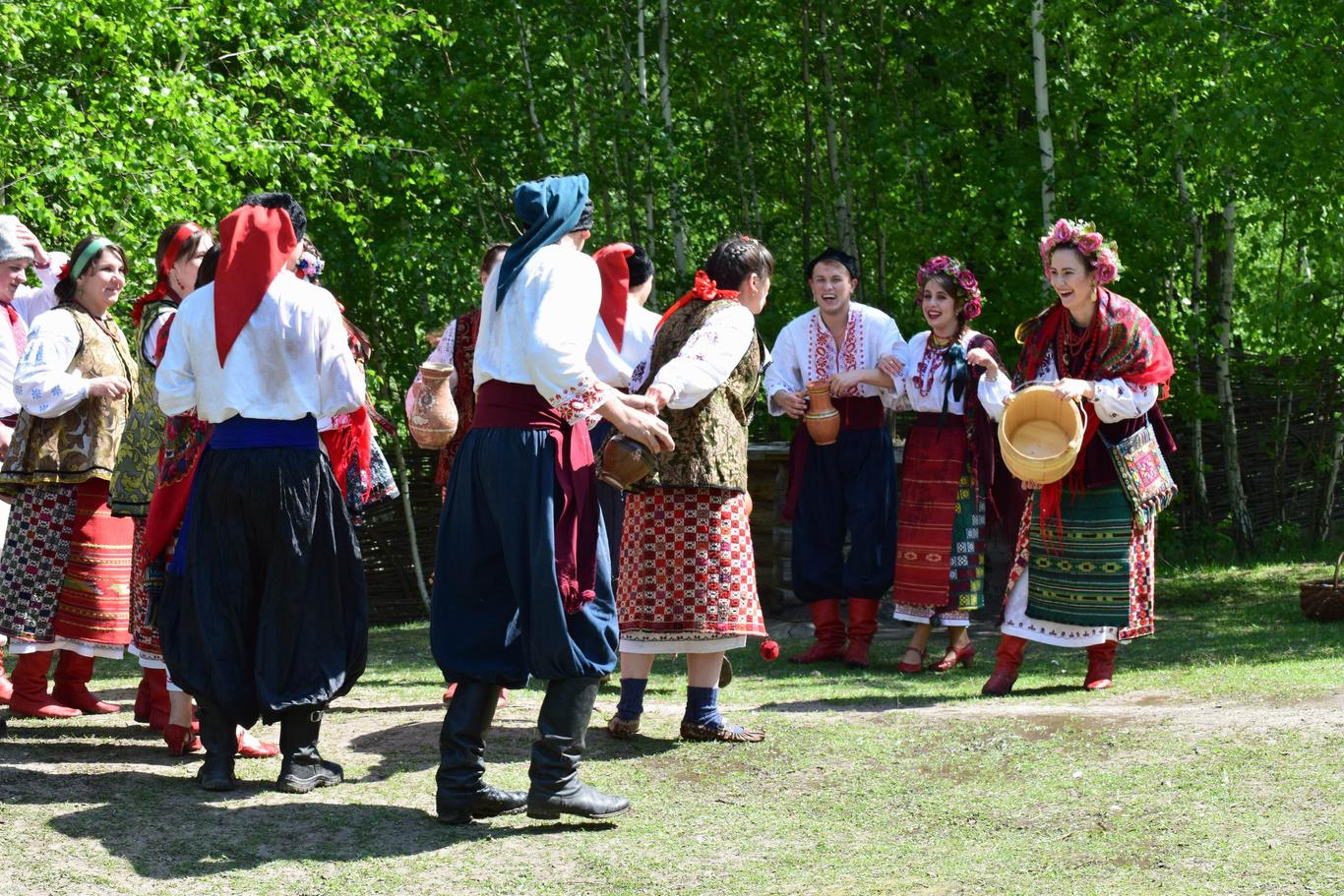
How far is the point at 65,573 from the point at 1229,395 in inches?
351

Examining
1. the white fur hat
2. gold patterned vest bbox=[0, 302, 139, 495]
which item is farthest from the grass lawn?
the white fur hat

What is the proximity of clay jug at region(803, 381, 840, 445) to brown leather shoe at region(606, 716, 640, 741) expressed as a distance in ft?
6.75

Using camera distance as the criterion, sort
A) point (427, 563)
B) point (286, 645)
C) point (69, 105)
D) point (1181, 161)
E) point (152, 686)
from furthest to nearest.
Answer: point (427, 563)
point (1181, 161)
point (69, 105)
point (152, 686)
point (286, 645)

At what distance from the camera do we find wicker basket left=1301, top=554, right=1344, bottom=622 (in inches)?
325

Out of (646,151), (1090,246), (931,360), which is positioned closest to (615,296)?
(1090,246)

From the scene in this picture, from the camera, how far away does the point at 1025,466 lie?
19.1ft

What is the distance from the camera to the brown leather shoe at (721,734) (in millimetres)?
5316

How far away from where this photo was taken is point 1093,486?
6.07 meters

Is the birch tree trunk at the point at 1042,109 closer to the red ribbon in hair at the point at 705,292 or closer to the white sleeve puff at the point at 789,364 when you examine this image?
the white sleeve puff at the point at 789,364

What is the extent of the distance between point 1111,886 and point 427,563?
30.8 ft

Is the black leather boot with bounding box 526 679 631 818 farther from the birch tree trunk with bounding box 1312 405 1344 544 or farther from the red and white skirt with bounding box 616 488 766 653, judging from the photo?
the birch tree trunk with bounding box 1312 405 1344 544

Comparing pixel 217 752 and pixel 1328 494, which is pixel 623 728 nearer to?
pixel 217 752

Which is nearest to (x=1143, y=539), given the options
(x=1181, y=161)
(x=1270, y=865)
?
(x=1270, y=865)

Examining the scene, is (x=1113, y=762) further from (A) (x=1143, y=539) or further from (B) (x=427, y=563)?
(B) (x=427, y=563)
